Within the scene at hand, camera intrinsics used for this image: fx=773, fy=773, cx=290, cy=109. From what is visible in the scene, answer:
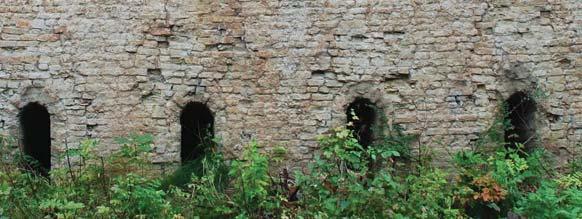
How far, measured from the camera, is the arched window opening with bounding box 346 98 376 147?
29.2 ft

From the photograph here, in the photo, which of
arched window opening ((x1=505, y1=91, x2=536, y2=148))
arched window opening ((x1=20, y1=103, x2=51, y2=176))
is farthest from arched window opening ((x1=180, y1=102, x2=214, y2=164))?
arched window opening ((x1=505, y1=91, x2=536, y2=148))

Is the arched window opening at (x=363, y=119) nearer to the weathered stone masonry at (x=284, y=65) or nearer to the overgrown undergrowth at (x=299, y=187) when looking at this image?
the weathered stone masonry at (x=284, y=65)

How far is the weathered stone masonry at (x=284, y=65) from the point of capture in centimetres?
854

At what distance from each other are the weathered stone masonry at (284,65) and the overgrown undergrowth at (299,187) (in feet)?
1.14

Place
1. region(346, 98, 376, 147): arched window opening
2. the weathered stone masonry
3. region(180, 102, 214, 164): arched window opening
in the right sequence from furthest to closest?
1. region(346, 98, 376, 147): arched window opening
2. region(180, 102, 214, 164): arched window opening
3. the weathered stone masonry

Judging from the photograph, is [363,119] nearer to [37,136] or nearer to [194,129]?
[194,129]

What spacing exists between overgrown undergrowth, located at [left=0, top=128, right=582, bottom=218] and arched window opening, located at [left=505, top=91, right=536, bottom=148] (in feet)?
1.29

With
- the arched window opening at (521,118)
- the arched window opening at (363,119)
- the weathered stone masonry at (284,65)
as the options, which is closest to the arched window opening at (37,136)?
the weathered stone masonry at (284,65)

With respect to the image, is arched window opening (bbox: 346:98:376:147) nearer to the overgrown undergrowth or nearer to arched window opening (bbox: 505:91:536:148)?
the overgrown undergrowth

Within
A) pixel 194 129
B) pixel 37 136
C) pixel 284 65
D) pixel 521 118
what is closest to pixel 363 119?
pixel 284 65

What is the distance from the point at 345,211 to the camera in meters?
6.77

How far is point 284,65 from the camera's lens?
8781 mm

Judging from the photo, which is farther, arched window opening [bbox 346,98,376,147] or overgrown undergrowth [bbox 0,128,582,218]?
arched window opening [bbox 346,98,376,147]

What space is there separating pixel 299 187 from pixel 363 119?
1.93m
